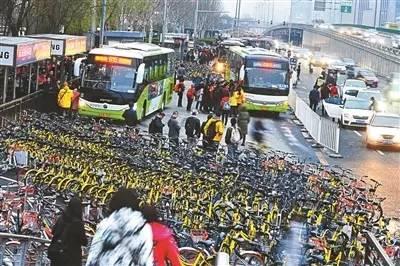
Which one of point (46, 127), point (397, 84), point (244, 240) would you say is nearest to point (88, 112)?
point (46, 127)

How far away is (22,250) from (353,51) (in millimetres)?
108716

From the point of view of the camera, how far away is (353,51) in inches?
4572

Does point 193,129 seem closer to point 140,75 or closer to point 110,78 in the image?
point 140,75

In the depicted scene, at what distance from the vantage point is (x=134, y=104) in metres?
31.3

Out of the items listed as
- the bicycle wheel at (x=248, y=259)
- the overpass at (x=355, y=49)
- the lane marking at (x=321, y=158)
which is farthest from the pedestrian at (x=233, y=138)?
the overpass at (x=355, y=49)

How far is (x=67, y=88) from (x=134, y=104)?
8.51 ft

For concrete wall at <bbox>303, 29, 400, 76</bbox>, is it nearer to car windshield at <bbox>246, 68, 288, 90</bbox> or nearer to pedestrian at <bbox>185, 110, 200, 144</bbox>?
car windshield at <bbox>246, 68, 288, 90</bbox>

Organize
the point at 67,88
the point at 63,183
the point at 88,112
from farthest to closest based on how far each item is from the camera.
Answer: the point at 88,112, the point at 67,88, the point at 63,183

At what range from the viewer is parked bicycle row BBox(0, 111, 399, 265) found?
1003 cm

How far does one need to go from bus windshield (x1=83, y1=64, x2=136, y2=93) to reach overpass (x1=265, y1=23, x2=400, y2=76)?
181 ft

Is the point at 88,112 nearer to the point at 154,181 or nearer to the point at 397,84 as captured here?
the point at 154,181

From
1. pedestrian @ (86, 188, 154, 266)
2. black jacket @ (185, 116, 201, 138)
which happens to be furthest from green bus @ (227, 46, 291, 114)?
pedestrian @ (86, 188, 154, 266)

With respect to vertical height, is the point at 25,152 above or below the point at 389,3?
below

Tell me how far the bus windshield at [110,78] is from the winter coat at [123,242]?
2494cm
